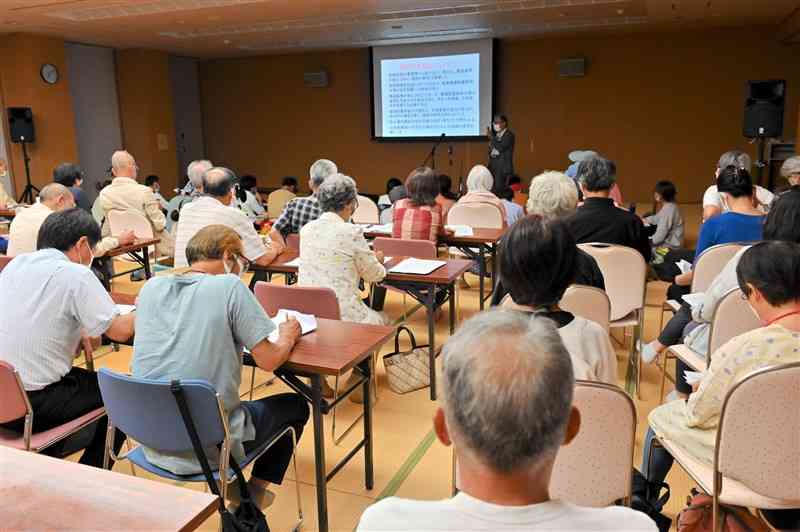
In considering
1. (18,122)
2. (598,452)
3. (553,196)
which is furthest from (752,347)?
(18,122)

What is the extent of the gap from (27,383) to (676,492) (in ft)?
8.43

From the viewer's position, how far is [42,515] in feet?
3.85

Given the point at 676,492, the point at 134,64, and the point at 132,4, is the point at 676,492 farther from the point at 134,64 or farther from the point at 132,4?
the point at 134,64

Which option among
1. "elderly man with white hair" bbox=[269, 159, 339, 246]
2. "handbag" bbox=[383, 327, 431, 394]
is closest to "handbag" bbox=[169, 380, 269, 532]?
"handbag" bbox=[383, 327, 431, 394]

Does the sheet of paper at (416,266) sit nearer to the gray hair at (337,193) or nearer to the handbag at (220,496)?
the gray hair at (337,193)

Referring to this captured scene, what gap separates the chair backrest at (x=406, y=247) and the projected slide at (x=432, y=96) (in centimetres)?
736

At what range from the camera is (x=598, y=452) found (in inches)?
61.6

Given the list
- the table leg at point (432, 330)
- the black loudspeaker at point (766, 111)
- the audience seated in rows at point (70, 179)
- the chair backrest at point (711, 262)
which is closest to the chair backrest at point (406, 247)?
the table leg at point (432, 330)

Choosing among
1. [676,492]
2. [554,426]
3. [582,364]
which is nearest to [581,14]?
[676,492]

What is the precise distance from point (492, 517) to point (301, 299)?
2195mm

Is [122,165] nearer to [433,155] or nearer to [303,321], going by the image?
[303,321]

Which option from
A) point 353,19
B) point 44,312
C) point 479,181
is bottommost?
point 44,312

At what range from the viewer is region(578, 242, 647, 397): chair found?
320 cm

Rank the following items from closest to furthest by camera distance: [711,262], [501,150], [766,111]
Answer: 1. [711,262]
2. [766,111]
3. [501,150]
